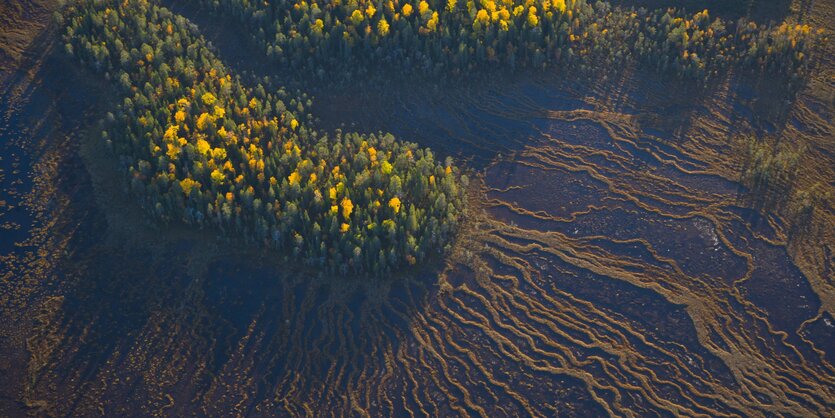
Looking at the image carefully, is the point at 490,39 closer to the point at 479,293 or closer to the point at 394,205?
the point at 394,205

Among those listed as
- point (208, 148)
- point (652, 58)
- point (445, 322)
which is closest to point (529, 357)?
point (445, 322)

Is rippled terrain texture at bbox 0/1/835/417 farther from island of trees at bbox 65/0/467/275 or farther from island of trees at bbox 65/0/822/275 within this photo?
island of trees at bbox 65/0/822/275

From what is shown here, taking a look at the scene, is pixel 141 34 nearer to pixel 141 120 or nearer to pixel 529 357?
pixel 141 120

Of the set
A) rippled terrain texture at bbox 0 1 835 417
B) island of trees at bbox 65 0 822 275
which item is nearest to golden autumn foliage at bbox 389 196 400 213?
island of trees at bbox 65 0 822 275

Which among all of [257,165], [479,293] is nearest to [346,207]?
[257,165]

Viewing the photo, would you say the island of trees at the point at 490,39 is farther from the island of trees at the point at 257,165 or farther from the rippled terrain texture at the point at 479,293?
the rippled terrain texture at the point at 479,293

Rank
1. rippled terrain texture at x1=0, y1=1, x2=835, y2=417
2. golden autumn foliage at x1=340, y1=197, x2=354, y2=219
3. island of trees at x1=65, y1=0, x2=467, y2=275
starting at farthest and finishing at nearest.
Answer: golden autumn foliage at x1=340, y1=197, x2=354, y2=219 → island of trees at x1=65, y1=0, x2=467, y2=275 → rippled terrain texture at x1=0, y1=1, x2=835, y2=417
